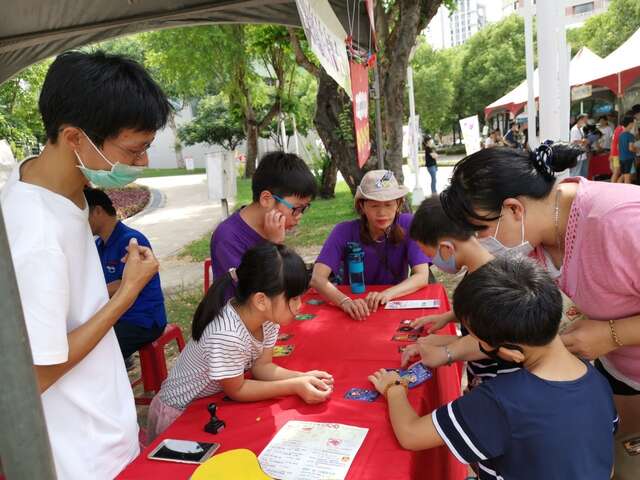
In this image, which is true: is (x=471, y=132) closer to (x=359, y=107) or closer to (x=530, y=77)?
(x=530, y=77)

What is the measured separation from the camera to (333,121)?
6836 mm

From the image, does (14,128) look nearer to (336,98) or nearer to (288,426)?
(336,98)

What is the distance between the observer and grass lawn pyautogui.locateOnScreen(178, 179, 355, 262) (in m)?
7.69

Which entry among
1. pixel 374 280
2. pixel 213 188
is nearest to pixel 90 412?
pixel 374 280

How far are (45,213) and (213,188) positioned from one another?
4800mm

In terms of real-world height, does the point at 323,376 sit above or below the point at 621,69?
below

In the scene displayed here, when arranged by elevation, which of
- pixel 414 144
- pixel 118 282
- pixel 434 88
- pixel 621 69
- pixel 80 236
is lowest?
pixel 118 282

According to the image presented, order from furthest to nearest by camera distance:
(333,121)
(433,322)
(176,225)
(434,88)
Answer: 1. (434,88)
2. (176,225)
3. (333,121)
4. (433,322)

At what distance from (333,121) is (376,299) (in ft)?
15.8

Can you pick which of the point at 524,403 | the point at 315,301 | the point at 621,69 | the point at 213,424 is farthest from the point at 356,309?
the point at 621,69

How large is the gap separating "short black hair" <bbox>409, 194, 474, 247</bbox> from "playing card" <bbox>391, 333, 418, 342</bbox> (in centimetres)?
39

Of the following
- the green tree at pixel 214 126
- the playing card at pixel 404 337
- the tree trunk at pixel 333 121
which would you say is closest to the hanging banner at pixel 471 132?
the tree trunk at pixel 333 121

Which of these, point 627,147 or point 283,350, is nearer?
point 283,350

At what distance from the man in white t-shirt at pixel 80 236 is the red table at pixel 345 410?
0.17 m
